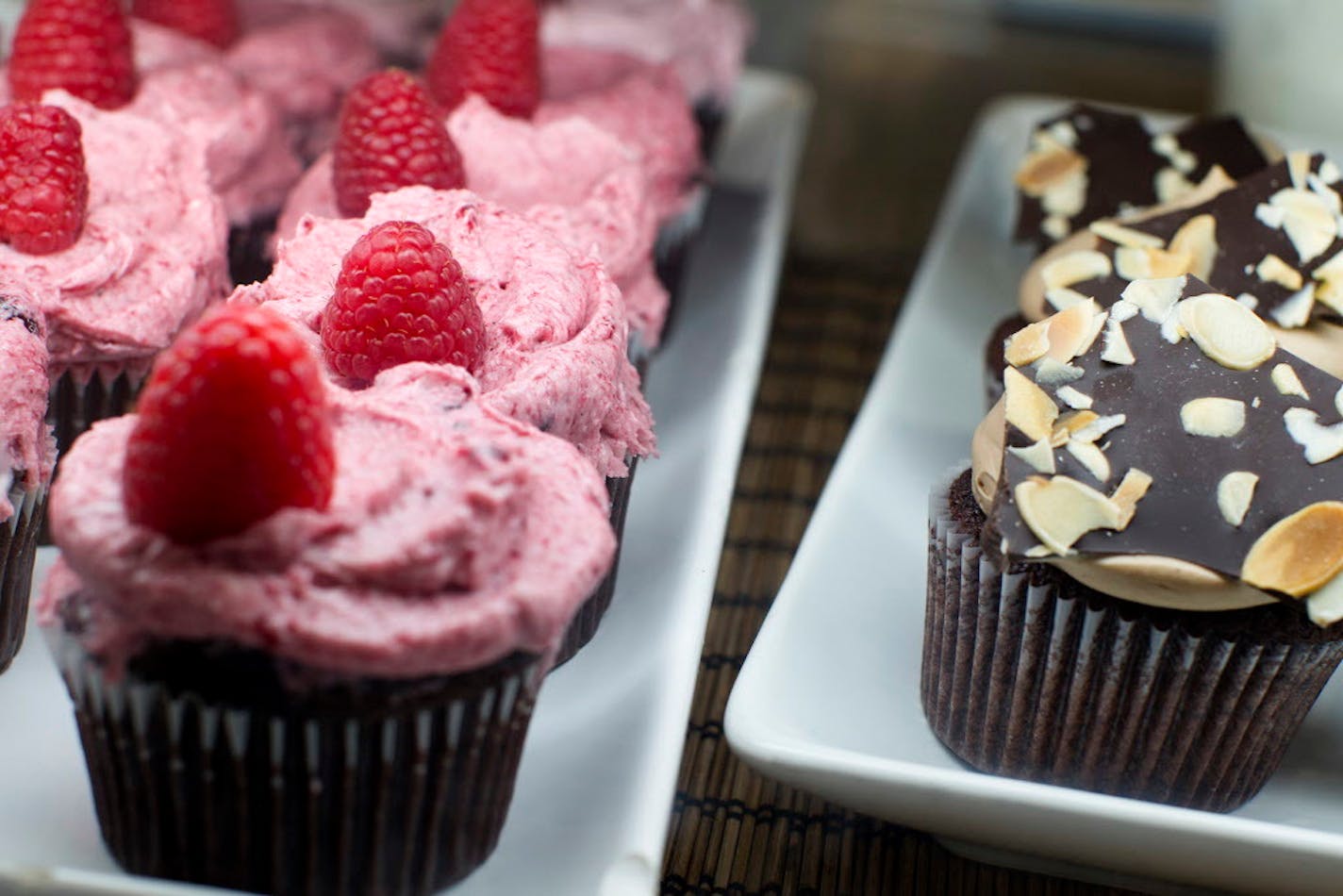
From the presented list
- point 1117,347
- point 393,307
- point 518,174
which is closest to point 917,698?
point 1117,347

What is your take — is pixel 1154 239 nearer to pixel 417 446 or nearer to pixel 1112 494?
pixel 1112 494

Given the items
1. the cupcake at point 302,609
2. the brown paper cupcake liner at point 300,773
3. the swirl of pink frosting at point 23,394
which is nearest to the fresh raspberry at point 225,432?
the cupcake at point 302,609

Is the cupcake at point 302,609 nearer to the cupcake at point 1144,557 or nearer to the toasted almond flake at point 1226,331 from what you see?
the cupcake at point 1144,557

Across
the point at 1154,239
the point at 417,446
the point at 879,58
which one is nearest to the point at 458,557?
the point at 417,446

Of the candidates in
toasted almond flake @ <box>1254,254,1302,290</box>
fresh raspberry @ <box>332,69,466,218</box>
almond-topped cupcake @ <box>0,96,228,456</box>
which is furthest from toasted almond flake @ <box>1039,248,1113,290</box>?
almond-topped cupcake @ <box>0,96,228,456</box>

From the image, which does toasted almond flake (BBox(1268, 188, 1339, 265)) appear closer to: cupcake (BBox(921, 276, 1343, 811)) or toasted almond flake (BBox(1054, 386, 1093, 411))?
cupcake (BBox(921, 276, 1343, 811))

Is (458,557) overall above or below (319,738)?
above
